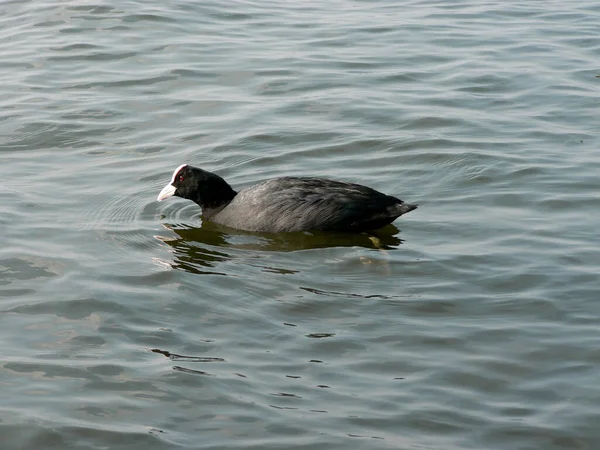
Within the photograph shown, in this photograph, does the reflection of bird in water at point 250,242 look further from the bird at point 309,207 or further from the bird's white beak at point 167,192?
the bird's white beak at point 167,192

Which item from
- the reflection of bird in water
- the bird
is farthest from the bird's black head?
the reflection of bird in water

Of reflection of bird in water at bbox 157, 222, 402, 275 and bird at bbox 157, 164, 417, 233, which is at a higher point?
bird at bbox 157, 164, 417, 233

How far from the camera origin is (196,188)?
28.9 feet

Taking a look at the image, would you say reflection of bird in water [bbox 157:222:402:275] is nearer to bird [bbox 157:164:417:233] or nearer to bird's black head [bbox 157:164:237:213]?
bird [bbox 157:164:417:233]

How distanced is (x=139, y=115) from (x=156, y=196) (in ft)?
7.44

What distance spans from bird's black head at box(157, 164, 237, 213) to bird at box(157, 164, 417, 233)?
0.49 feet

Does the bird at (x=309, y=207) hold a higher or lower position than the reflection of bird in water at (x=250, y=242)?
higher

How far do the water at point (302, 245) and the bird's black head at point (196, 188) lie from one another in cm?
21

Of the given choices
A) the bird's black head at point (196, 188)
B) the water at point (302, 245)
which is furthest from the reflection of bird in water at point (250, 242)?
the bird's black head at point (196, 188)

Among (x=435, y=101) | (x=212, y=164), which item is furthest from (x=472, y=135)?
(x=212, y=164)

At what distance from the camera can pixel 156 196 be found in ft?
30.0

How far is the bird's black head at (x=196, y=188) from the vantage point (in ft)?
28.9

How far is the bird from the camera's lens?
8.15 meters

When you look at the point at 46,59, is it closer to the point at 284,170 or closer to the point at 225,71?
the point at 225,71
